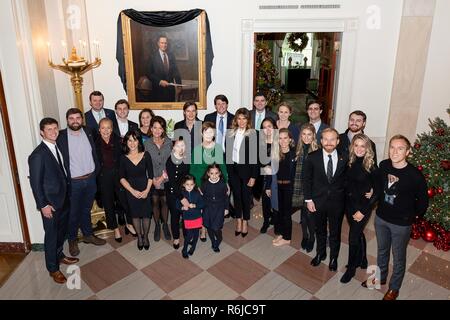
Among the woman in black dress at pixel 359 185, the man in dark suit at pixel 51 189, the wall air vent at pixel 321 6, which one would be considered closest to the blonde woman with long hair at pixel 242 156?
the woman in black dress at pixel 359 185

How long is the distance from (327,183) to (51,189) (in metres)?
3.05

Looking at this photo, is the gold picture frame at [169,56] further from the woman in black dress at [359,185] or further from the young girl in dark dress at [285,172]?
the woman in black dress at [359,185]

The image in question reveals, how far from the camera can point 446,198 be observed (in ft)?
15.9

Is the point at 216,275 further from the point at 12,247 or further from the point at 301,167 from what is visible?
the point at 12,247

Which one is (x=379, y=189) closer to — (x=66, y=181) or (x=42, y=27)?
(x=66, y=181)

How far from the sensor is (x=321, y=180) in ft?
13.4

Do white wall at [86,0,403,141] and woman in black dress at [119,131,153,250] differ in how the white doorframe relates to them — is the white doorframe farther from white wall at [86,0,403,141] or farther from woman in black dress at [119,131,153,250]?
woman in black dress at [119,131,153,250]

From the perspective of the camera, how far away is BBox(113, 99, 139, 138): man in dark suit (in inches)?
204

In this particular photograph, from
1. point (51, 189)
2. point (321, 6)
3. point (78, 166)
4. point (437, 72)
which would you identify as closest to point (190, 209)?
point (78, 166)

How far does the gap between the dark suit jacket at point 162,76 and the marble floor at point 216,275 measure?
2766 millimetres

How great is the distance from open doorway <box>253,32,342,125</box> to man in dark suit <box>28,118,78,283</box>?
150 inches

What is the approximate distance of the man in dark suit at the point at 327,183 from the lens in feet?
13.2
